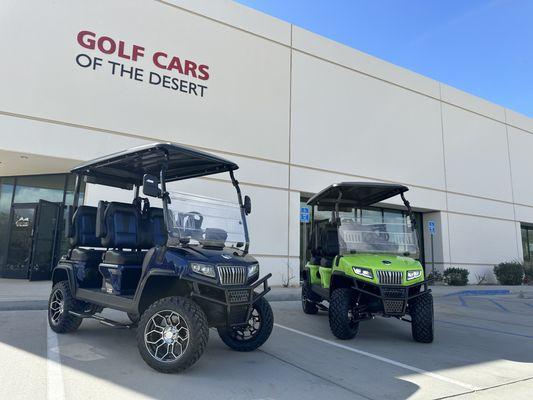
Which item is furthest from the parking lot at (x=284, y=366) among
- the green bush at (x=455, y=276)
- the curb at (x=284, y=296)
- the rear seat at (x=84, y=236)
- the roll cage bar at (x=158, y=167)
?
the green bush at (x=455, y=276)

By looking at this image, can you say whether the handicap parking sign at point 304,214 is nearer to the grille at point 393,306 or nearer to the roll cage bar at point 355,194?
the roll cage bar at point 355,194

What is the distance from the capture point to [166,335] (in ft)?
12.7

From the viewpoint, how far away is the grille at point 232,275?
402 centimetres

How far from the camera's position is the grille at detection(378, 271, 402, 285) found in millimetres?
5484

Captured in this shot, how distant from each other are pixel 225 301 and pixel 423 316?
125 inches

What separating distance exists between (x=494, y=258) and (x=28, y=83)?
19212 millimetres

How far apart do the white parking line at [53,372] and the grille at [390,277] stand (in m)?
4.03

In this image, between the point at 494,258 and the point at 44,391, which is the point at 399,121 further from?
the point at 44,391

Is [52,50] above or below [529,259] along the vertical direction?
above

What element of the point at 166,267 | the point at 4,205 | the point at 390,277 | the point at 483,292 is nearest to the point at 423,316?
the point at 390,277

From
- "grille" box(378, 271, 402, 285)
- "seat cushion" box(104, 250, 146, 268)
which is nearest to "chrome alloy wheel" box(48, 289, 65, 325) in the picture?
"seat cushion" box(104, 250, 146, 268)

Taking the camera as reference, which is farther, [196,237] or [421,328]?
[421,328]

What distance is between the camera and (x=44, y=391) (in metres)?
3.31

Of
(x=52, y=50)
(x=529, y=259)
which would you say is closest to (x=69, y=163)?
(x=52, y=50)
